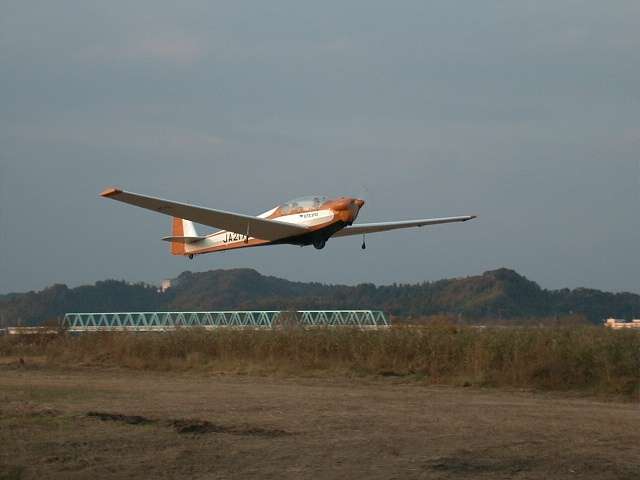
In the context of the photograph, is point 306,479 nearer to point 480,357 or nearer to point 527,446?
point 527,446

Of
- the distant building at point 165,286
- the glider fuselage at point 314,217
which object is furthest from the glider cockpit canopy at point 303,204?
the distant building at point 165,286

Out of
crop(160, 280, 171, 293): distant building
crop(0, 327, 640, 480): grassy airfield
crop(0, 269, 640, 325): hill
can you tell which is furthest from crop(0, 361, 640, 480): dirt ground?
crop(160, 280, 171, 293): distant building

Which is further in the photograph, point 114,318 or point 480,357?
point 114,318

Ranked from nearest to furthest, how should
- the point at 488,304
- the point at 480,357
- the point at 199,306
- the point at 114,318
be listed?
the point at 480,357, the point at 114,318, the point at 488,304, the point at 199,306

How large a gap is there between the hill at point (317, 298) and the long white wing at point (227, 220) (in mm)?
11931

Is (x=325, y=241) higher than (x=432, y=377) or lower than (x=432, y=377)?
higher

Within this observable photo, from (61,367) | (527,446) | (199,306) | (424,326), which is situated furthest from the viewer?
(199,306)

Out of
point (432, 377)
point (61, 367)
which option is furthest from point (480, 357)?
point (61, 367)

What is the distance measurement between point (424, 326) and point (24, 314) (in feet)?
117

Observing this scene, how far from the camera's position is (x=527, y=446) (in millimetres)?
10148

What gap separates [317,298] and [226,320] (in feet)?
59.9

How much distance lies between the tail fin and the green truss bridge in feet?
8.06

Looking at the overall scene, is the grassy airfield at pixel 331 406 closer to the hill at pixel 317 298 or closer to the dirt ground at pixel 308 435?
the dirt ground at pixel 308 435

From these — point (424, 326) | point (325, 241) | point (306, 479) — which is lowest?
point (306, 479)
